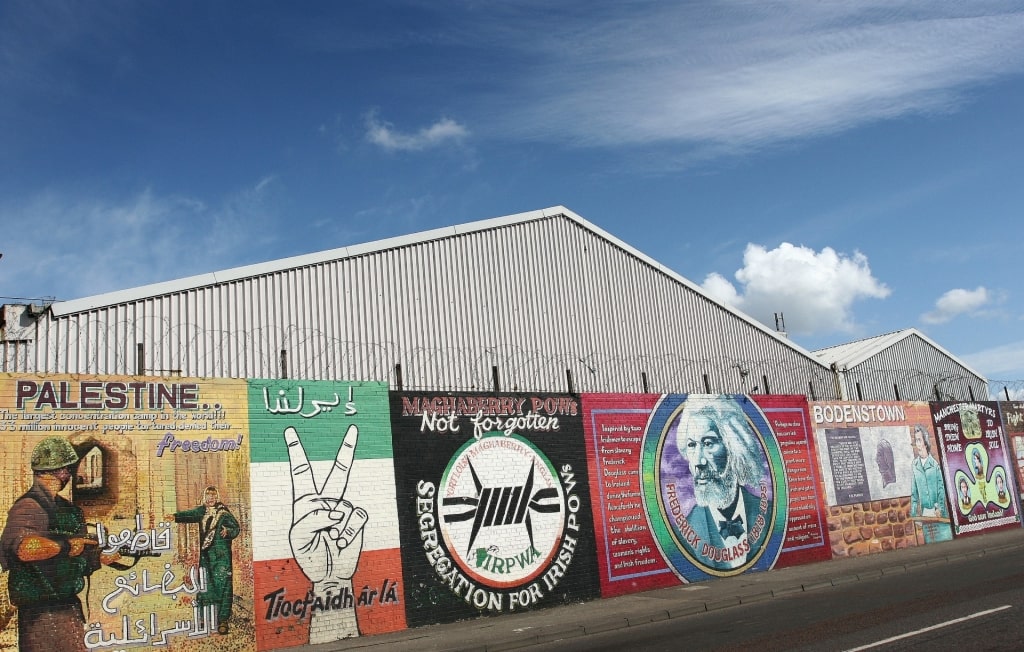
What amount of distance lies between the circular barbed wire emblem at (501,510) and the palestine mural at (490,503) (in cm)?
2

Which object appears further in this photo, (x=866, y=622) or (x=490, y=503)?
(x=490, y=503)

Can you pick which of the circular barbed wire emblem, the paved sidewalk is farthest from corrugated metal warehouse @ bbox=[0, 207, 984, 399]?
the paved sidewalk

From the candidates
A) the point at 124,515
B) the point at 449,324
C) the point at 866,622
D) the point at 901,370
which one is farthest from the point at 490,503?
the point at 901,370

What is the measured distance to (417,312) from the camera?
64.6ft

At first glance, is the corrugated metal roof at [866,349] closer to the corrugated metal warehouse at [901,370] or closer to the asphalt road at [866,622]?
the corrugated metal warehouse at [901,370]

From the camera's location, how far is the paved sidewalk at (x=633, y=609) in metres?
13.2

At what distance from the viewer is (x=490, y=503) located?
16359 mm

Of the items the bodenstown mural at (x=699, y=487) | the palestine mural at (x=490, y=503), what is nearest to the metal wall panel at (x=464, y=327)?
the bodenstown mural at (x=699, y=487)

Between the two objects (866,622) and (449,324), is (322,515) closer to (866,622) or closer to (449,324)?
(449,324)

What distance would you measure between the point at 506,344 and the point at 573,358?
6.99 feet

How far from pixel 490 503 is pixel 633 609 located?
136 inches

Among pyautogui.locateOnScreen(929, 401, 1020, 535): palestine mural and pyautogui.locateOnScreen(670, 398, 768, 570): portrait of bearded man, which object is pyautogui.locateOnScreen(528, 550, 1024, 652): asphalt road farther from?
pyautogui.locateOnScreen(929, 401, 1020, 535): palestine mural

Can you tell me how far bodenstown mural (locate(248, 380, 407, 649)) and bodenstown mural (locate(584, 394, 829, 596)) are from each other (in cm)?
526

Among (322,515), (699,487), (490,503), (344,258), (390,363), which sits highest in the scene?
(344,258)
